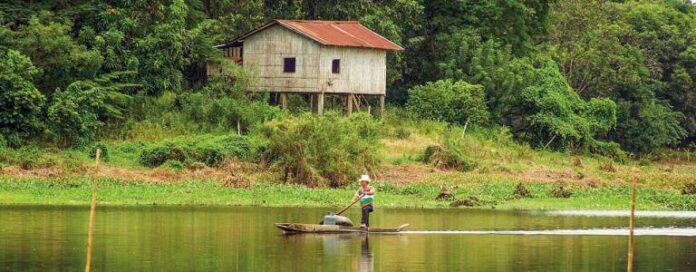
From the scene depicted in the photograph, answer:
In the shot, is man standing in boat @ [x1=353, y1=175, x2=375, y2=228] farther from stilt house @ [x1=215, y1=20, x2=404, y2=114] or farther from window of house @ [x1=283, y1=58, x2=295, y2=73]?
window of house @ [x1=283, y1=58, x2=295, y2=73]

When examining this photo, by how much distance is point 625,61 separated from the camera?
7838 cm

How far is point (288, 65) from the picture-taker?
6375cm

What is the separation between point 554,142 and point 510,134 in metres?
3.45

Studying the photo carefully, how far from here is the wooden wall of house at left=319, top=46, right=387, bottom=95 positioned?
208 feet

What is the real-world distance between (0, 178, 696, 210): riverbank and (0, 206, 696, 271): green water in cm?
240

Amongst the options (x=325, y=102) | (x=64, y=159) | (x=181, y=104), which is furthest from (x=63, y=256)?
(x=325, y=102)

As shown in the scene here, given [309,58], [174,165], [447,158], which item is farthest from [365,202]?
[309,58]

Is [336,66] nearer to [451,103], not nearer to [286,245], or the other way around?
[451,103]

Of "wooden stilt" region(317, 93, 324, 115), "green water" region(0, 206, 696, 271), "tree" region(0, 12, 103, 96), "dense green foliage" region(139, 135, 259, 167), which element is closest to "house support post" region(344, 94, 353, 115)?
"wooden stilt" region(317, 93, 324, 115)

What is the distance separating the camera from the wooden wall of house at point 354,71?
63312 mm

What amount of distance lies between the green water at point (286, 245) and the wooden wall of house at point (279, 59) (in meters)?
21.1

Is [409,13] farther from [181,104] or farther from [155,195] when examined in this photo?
[155,195]

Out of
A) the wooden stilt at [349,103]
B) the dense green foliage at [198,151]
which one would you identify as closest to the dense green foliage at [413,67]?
the dense green foliage at [198,151]

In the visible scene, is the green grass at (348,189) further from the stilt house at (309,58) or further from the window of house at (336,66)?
the window of house at (336,66)
